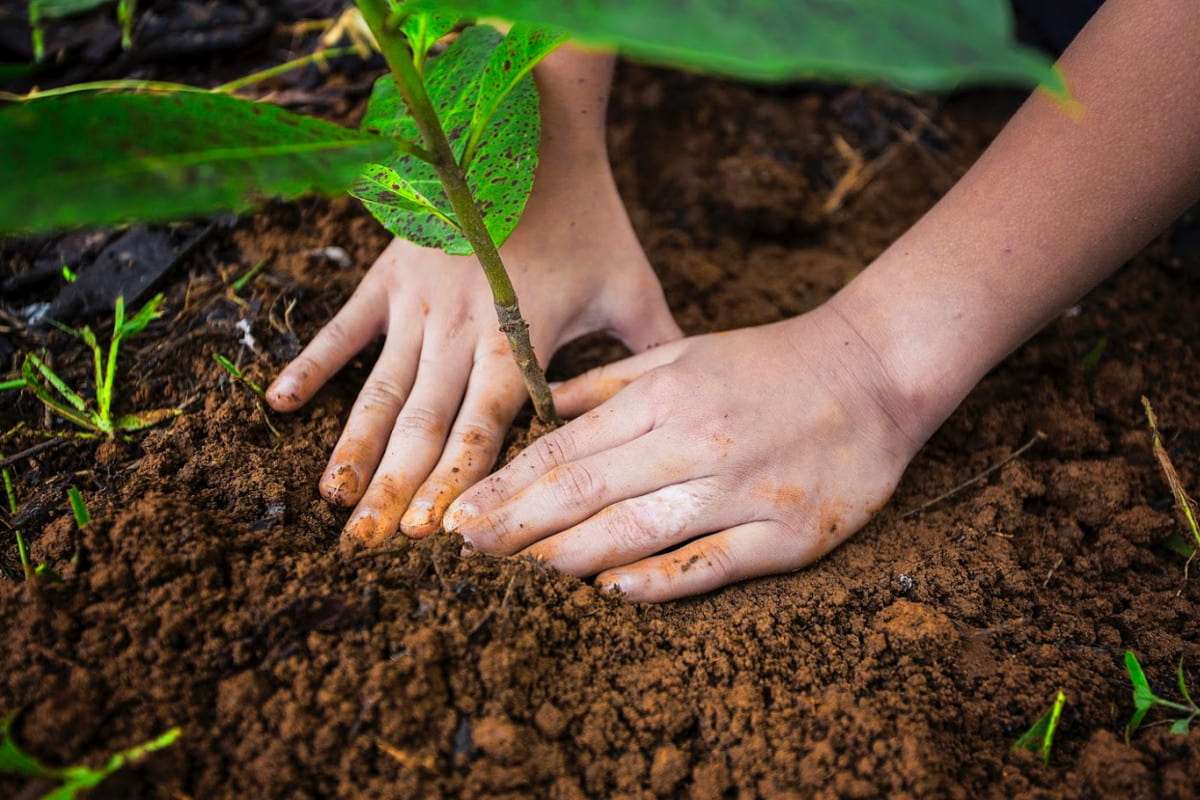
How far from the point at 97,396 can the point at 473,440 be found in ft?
1.96

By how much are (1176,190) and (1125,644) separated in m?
0.61

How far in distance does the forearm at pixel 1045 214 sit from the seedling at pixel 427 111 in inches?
19.9

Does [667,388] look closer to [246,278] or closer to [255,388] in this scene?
[255,388]

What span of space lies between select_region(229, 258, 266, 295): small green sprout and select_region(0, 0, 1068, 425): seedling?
513mm

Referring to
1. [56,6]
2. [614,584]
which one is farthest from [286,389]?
[56,6]

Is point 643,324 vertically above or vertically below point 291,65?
below

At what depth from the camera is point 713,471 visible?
123 centimetres

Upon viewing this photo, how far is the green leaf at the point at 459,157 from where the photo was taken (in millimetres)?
1148

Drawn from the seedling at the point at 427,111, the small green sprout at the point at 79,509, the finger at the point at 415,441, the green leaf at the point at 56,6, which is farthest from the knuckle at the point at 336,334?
the green leaf at the point at 56,6

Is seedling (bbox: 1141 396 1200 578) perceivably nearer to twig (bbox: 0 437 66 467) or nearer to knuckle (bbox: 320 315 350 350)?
knuckle (bbox: 320 315 350 350)

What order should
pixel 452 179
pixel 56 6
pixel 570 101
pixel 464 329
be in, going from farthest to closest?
pixel 56 6
pixel 570 101
pixel 464 329
pixel 452 179

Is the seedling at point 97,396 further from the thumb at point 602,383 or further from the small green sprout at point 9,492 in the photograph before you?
the thumb at point 602,383

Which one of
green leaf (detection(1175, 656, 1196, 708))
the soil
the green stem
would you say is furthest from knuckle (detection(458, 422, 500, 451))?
the green stem

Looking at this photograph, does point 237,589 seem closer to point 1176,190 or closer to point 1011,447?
point 1011,447
